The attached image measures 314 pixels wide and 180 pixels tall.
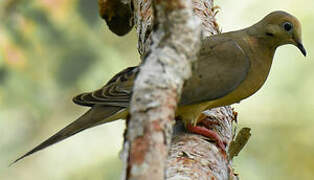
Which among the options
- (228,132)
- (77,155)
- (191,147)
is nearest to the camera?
(191,147)

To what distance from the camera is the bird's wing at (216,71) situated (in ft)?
10.3

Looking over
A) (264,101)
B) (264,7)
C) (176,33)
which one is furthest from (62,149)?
(176,33)

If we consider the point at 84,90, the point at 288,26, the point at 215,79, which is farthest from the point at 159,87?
the point at 84,90

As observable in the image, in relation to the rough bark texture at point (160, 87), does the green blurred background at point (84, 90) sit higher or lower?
lower

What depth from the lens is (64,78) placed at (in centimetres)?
459

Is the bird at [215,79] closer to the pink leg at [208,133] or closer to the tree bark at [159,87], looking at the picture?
the pink leg at [208,133]

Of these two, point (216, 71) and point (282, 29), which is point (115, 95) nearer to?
point (216, 71)

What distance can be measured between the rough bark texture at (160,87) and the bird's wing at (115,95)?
138cm

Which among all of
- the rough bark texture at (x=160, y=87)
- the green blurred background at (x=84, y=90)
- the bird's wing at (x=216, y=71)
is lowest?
the green blurred background at (x=84, y=90)

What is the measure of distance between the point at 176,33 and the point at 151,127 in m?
0.24

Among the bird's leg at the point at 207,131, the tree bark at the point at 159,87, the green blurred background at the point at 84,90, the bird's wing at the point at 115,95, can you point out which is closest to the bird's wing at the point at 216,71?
the bird's leg at the point at 207,131

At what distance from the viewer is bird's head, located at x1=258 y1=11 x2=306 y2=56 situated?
11.2ft

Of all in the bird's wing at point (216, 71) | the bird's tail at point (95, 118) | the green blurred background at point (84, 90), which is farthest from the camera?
the green blurred background at point (84, 90)

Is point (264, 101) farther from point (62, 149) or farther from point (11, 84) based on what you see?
point (11, 84)
